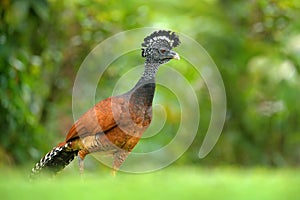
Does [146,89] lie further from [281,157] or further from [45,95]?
[281,157]

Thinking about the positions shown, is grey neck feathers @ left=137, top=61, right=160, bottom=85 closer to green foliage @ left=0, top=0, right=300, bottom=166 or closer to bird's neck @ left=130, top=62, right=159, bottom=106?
bird's neck @ left=130, top=62, right=159, bottom=106

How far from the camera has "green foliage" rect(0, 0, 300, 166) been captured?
6.15m

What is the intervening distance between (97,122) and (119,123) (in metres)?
0.10

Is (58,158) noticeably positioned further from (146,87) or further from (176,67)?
(176,67)

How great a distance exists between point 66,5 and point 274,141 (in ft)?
10.0

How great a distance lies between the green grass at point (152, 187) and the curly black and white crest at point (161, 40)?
605 millimetres

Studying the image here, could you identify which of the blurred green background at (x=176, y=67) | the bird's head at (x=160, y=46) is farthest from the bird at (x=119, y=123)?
the blurred green background at (x=176, y=67)

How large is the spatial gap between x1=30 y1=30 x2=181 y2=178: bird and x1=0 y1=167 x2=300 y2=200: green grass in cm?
9

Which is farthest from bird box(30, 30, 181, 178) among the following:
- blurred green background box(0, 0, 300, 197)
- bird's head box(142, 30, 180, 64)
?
blurred green background box(0, 0, 300, 197)

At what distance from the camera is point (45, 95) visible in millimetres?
7520

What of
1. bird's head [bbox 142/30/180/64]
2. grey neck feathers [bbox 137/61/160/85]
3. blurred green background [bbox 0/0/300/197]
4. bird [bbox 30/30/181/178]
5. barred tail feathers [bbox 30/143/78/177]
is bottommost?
barred tail feathers [bbox 30/143/78/177]

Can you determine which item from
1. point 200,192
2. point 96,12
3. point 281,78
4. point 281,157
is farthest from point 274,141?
point 200,192

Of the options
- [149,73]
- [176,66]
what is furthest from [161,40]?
[176,66]

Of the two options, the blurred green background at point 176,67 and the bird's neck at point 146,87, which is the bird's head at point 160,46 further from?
the blurred green background at point 176,67
